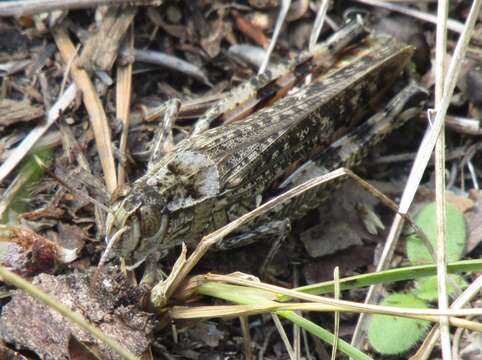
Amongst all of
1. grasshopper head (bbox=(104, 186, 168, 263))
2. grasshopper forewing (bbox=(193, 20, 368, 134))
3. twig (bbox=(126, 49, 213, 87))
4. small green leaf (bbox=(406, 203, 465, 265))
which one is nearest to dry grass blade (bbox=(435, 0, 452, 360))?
small green leaf (bbox=(406, 203, 465, 265))

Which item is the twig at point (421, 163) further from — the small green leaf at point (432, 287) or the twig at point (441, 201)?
the small green leaf at point (432, 287)

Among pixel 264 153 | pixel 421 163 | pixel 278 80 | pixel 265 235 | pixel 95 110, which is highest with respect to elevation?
pixel 95 110

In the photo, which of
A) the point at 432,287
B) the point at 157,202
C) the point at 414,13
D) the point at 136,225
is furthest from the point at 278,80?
the point at 432,287

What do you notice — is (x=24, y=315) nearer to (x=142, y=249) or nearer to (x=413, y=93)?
(x=142, y=249)

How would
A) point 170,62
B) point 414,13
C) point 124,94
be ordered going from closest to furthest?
point 124,94, point 170,62, point 414,13

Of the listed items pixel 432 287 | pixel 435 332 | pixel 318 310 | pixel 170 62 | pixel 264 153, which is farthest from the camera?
pixel 170 62

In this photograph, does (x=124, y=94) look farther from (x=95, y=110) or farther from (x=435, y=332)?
(x=435, y=332)
